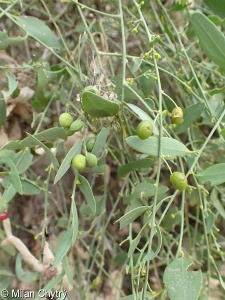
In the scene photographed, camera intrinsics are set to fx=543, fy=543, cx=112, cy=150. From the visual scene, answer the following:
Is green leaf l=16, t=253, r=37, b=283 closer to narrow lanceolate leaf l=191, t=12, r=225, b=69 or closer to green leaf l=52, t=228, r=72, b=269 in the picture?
green leaf l=52, t=228, r=72, b=269

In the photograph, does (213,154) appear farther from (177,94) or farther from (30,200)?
(30,200)

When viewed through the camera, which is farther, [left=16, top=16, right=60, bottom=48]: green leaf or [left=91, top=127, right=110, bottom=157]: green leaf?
[left=16, top=16, right=60, bottom=48]: green leaf

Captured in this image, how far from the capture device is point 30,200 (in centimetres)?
138

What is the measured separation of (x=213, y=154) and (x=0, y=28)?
0.58m

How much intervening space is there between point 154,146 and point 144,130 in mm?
47

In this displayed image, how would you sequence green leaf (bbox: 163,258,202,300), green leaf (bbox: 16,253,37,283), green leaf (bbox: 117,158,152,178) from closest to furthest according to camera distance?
green leaf (bbox: 163,258,202,300)
green leaf (bbox: 117,158,152,178)
green leaf (bbox: 16,253,37,283)

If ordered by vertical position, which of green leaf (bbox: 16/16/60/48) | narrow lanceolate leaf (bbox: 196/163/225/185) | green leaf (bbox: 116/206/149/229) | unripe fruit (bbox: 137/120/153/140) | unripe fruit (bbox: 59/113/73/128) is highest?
unripe fruit (bbox: 137/120/153/140)

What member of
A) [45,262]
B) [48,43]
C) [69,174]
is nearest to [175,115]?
[48,43]

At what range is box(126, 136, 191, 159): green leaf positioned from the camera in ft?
2.37

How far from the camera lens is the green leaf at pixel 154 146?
72 cm

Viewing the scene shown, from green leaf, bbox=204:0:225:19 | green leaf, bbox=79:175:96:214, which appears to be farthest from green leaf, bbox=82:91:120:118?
green leaf, bbox=204:0:225:19

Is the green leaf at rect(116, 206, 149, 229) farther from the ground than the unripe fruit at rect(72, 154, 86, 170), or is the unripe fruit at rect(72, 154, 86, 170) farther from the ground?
the unripe fruit at rect(72, 154, 86, 170)

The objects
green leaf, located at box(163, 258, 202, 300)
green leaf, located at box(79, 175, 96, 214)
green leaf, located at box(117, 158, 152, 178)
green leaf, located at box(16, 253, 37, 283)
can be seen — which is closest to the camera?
green leaf, located at box(163, 258, 202, 300)

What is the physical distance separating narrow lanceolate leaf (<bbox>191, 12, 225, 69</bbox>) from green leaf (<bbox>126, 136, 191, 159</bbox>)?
6.1 inches
